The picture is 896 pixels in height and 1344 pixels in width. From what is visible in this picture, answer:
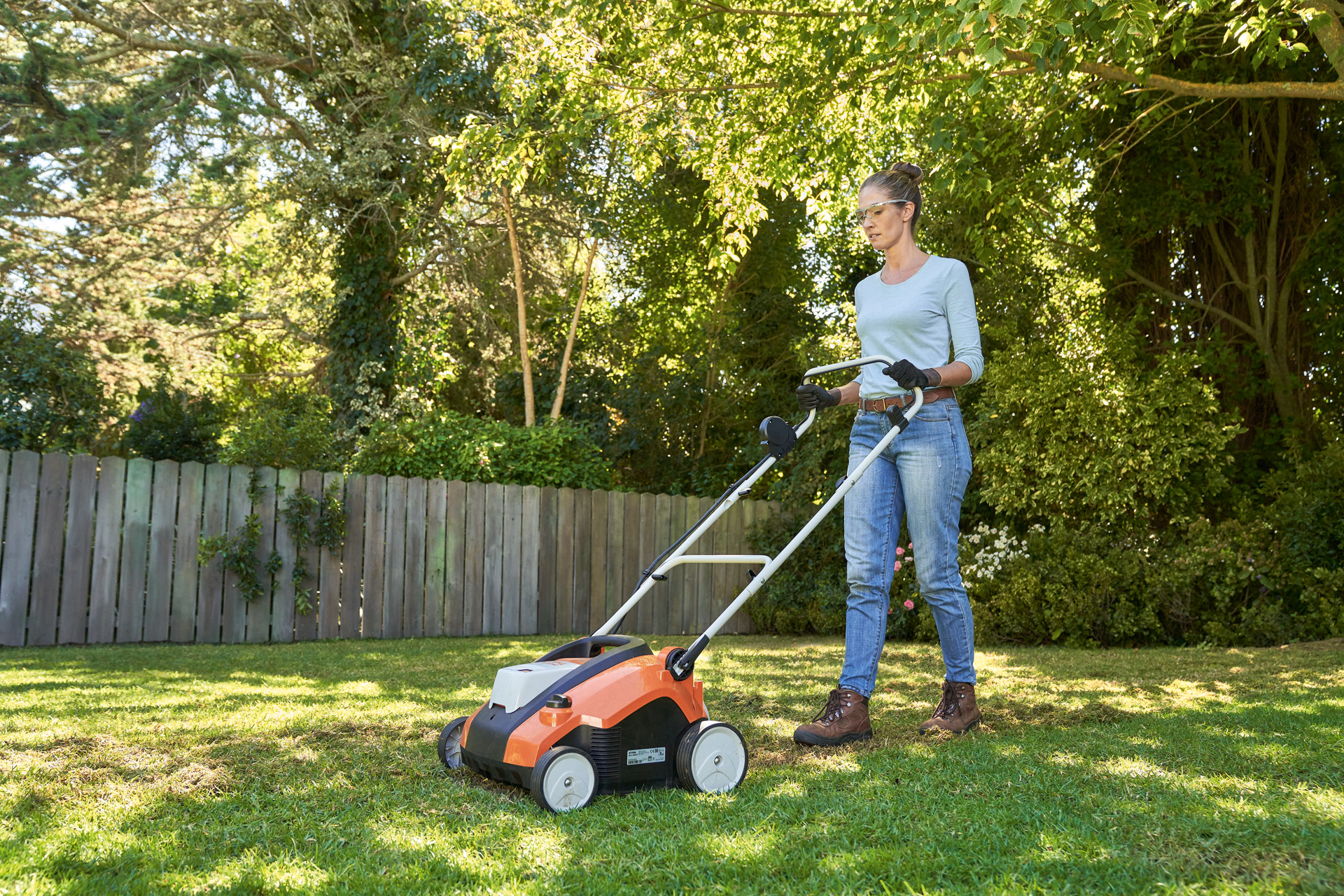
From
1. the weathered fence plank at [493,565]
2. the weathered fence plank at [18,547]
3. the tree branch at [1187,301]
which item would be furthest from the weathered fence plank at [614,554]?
the tree branch at [1187,301]

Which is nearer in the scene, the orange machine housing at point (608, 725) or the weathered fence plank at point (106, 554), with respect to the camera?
the orange machine housing at point (608, 725)

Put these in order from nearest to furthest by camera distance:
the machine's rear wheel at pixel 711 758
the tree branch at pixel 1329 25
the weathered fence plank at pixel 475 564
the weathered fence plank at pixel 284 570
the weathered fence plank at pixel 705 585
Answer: the machine's rear wheel at pixel 711 758
the tree branch at pixel 1329 25
the weathered fence plank at pixel 284 570
the weathered fence plank at pixel 475 564
the weathered fence plank at pixel 705 585

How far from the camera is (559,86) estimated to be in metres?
8.83

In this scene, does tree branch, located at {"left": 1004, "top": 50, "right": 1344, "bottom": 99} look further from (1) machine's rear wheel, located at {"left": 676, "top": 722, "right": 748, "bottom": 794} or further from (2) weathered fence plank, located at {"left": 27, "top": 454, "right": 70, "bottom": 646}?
(2) weathered fence plank, located at {"left": 27, "top": 454, "right": 70, "bottom": 646}

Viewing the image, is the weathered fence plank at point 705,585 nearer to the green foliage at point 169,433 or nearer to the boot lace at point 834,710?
the green foliage at point 169,433

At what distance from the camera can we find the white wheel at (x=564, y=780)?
243 cm

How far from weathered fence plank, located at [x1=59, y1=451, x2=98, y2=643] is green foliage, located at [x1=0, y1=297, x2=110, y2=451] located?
1329 mm

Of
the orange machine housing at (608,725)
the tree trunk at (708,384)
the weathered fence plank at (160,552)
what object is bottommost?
the orange machine housing at (608,725)

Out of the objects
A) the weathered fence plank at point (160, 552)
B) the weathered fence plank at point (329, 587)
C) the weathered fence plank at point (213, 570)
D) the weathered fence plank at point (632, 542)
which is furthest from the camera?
the weathered fence plank at point (632, 542)

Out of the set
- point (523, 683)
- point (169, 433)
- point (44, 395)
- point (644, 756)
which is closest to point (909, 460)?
point (644, 756)

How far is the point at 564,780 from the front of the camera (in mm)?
2486

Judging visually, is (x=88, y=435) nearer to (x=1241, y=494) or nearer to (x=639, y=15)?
(x=639, y=15)

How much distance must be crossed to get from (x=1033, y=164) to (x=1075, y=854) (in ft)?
26.4

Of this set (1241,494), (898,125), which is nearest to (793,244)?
(898,125)
